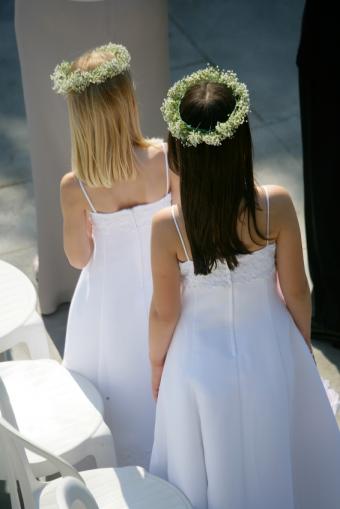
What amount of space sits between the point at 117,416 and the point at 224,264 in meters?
0.99

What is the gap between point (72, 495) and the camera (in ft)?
7.27

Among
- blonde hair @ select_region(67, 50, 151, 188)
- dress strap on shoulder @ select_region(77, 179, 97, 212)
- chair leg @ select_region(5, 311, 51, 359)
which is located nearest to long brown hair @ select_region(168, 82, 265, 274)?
blonde hair @ select_region(67, 50, 151, 188)

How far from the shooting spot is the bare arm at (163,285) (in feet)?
8.77

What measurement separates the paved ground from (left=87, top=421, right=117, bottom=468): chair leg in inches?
48.1

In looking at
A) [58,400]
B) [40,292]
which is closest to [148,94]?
[40,292]

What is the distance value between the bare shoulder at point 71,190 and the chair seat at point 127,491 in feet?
2.82

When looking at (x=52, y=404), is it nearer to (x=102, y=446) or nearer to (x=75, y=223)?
(x=102, y=446)

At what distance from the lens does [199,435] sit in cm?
289

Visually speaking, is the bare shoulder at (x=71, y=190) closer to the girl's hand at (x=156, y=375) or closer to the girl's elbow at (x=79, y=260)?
the girl's elbow at (x=79, y=260)

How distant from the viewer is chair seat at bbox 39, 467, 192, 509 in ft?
9.11

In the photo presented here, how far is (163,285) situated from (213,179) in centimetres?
35

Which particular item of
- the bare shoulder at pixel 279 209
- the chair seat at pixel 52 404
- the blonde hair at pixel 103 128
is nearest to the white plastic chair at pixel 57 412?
the chair seat at pixel 52 404

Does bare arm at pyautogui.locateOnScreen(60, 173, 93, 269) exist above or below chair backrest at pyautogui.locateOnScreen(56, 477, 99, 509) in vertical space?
above

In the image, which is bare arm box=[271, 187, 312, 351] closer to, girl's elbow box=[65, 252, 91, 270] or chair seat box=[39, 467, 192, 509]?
chair seat box=[39, 467, 192, 509]
